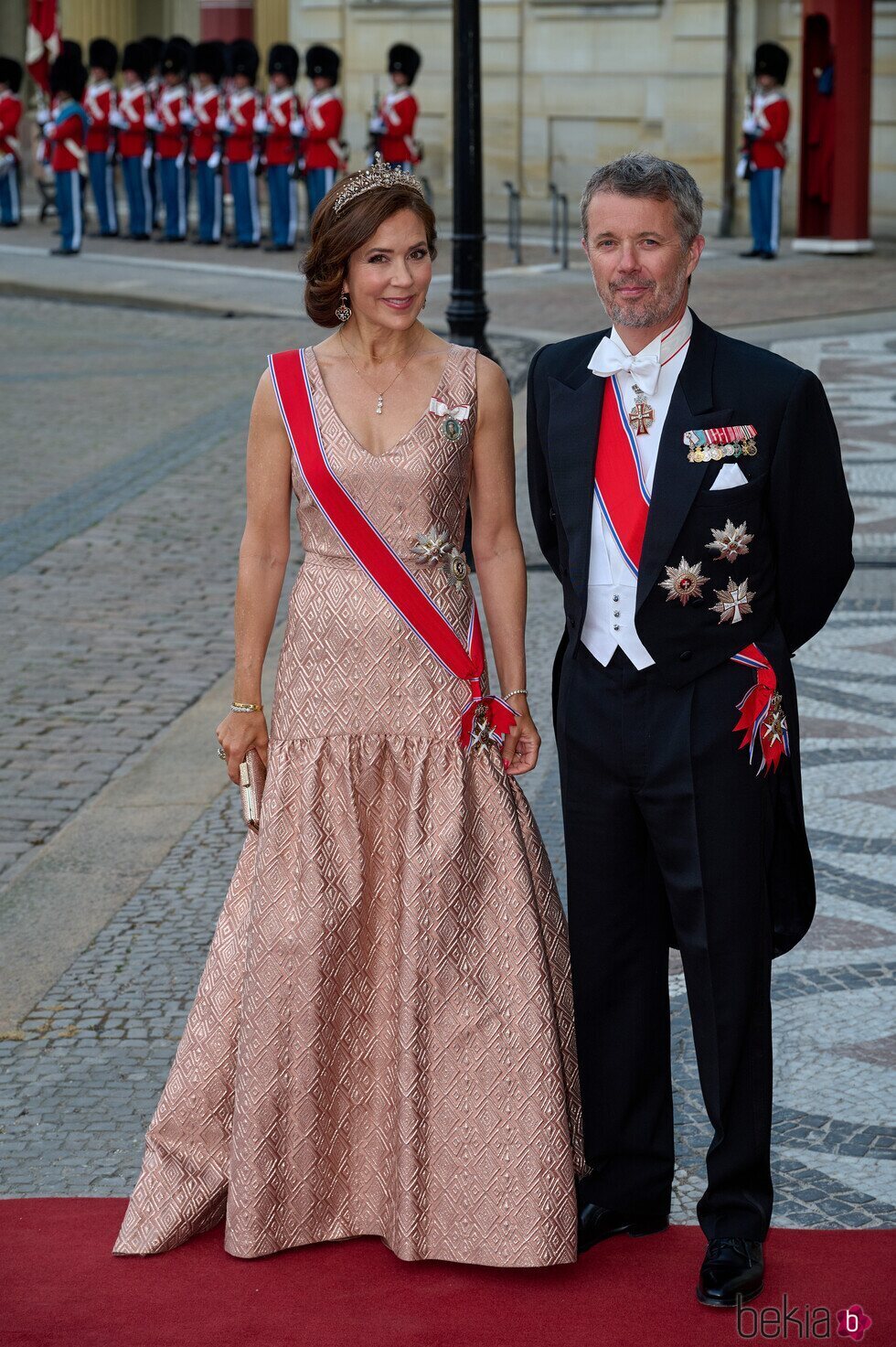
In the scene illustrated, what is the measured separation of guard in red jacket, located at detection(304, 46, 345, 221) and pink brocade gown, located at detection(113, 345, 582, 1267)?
18.9 metres

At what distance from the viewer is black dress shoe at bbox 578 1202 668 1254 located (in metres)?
3.51

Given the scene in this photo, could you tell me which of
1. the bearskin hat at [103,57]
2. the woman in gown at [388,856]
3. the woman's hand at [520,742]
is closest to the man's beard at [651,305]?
the woman in gown at [388,856]

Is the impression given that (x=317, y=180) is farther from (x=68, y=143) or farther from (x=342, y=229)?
(x=342, y=229)

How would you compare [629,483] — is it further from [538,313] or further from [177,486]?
→ [538,313]

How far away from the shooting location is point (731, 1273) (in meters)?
3.30

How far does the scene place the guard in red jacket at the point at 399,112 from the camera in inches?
862

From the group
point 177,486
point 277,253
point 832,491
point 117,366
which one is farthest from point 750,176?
point 832,491

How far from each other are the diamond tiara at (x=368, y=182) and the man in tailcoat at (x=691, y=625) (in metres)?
0.39

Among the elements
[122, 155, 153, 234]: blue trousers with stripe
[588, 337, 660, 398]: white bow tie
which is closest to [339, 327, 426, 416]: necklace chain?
[588, 337, 660, 398]: white bow tie

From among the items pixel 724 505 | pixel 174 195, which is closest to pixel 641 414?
pixel 724 505

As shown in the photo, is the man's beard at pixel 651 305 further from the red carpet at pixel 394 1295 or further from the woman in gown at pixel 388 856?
the red carpet at pixel 394 1295

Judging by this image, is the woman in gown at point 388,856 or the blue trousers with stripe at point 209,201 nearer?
the woman in gown at point 388,856

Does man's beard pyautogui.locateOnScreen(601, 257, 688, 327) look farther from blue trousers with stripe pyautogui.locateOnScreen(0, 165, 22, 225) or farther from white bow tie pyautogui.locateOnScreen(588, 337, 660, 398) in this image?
blue trousers with stripe pyautogui.locateOnScreen(0, 165, 22, 225)

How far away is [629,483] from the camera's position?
3.22 metres
